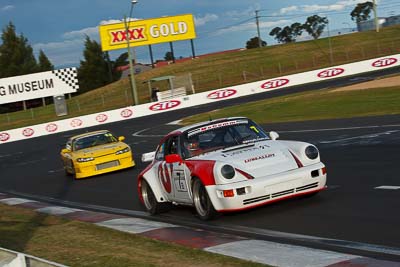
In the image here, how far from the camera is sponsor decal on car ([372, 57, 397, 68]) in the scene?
55.4 metres

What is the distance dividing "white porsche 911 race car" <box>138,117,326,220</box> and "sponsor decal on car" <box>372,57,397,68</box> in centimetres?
4748

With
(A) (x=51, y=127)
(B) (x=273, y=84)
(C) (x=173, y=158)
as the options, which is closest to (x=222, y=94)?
(B) (x=273, y=84)

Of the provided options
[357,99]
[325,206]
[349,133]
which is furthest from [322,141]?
[357,99]

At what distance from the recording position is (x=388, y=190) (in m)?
9.34

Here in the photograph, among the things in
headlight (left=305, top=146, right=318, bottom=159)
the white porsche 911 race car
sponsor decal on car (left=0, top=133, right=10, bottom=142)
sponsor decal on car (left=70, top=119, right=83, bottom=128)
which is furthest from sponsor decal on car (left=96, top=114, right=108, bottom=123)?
headlight (left=305, top=146, right=318, bottom=159)

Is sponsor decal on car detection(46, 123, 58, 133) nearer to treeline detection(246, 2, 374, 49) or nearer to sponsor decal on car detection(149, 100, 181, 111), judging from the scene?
sponsor decal on car detection(149, 100, 181, 111)

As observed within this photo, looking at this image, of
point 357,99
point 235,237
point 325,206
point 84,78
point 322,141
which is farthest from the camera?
point 84,78

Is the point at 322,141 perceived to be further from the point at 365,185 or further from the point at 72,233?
the point at 72,233

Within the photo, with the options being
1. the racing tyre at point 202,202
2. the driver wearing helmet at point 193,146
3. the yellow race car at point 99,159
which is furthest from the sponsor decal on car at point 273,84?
the racing tyre at point 202,202

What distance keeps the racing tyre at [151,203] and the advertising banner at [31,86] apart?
216ft

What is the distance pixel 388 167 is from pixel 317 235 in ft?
14.5

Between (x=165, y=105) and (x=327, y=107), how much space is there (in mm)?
22494

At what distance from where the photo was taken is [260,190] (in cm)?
862

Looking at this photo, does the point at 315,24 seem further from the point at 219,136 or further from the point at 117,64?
the point at 219,136
